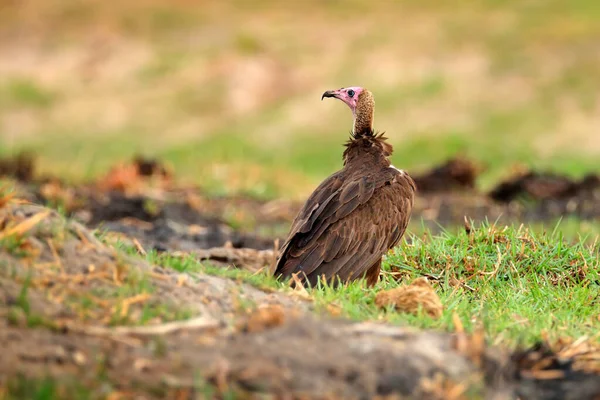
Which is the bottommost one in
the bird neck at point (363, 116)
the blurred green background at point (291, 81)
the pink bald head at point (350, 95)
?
the bird neck at point (363, 116)

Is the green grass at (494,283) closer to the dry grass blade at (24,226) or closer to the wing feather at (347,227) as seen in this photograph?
the wing feather at (347,227)

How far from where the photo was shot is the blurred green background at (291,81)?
77.2ft

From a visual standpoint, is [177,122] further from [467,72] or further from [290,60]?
[467,72]

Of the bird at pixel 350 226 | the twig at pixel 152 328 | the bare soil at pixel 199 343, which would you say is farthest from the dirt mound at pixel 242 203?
the twig at pixel 152 328

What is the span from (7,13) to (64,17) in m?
1.84

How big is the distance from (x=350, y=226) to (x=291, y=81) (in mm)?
20439

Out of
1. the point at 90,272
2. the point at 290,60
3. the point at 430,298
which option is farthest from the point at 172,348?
the point at 290,60

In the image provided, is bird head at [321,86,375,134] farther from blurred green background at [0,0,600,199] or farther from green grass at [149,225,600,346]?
blurred green background at [0,0,600,199]

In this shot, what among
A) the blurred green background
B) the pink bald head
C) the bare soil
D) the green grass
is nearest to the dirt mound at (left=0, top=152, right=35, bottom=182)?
the blurred green background

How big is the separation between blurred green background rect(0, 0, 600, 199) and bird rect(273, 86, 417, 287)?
1168 cm

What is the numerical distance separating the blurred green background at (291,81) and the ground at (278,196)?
0.08m

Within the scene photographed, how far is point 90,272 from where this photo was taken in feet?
16.9

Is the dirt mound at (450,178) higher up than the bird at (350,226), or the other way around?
the dirt mound at (450,178)

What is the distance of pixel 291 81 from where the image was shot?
90.9 ft
